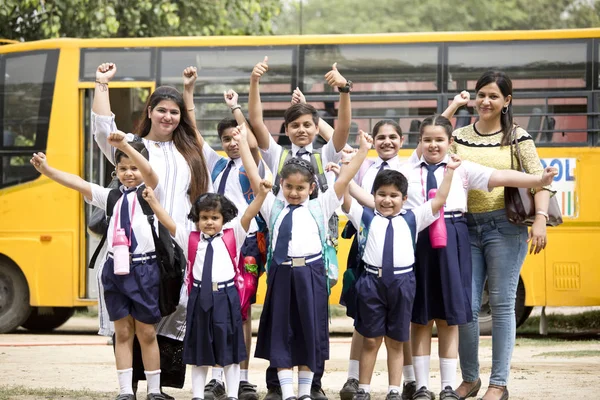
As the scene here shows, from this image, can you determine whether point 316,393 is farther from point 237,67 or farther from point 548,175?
point 237,67

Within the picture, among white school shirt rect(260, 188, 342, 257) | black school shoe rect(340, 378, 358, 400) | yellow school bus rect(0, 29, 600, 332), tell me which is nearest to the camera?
white school shirt rect(260, 188, 342, 257)

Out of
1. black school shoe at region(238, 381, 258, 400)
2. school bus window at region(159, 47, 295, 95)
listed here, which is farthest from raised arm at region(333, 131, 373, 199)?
school bus window at region(159, 47, 295, 95)

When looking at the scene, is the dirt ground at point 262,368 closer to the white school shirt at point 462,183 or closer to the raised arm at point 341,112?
the white school shirt at point 462,183

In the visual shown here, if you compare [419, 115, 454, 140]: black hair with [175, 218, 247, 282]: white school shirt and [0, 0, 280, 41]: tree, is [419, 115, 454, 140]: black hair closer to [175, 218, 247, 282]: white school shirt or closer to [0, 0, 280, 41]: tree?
[175, 218, 247, 282]: white school shirt

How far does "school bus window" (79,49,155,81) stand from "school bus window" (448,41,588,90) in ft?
11.0

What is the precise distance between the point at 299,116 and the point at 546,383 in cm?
282

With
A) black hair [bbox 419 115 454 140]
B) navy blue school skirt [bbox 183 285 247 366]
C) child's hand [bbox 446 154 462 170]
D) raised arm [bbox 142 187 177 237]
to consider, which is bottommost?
navy blue school skirt [bbox 183 285 247 366]

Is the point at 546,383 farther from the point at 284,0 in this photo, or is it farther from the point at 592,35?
the point at 284,0

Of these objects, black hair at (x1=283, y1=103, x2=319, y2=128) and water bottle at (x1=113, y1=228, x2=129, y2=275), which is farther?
black hair at (x1=283, y1=103, x2=319, y2=128)

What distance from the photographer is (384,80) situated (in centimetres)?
1206

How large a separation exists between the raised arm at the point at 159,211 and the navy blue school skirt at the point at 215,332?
39 cm

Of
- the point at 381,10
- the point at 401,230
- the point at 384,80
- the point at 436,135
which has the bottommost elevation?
the point at 401,230

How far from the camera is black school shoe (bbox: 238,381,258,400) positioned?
702 centimetres

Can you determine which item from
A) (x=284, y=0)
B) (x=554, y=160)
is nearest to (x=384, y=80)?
(x=554, y=160)
